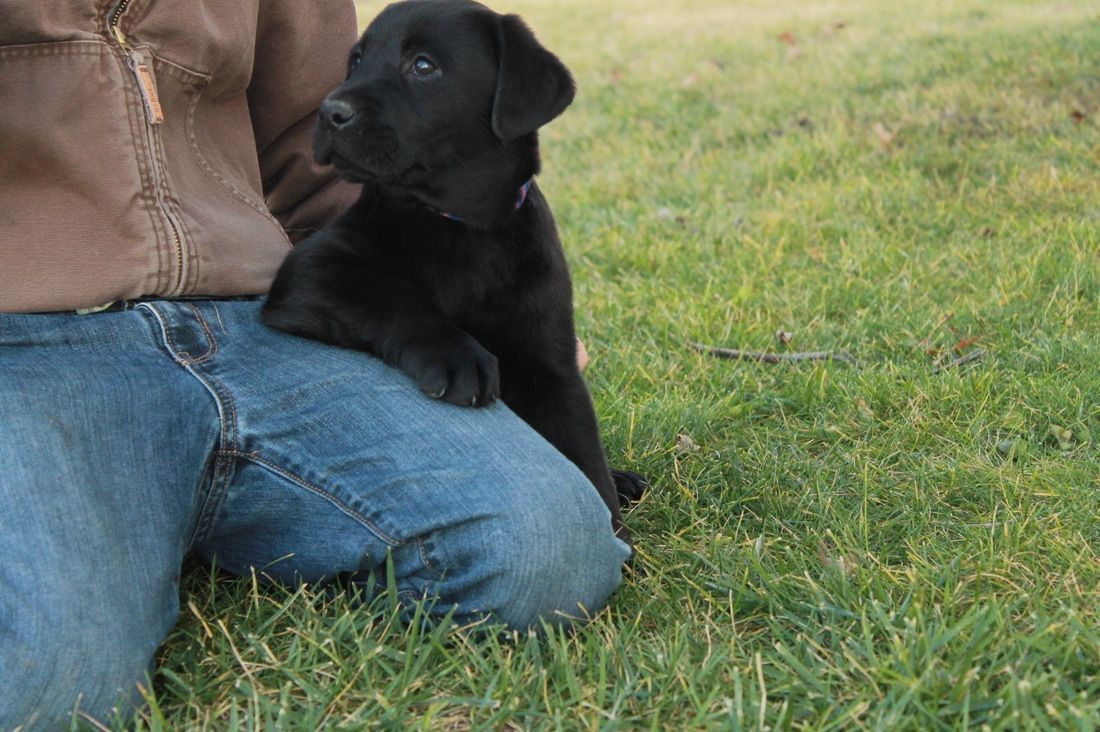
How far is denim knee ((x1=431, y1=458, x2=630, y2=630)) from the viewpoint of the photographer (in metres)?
1.79

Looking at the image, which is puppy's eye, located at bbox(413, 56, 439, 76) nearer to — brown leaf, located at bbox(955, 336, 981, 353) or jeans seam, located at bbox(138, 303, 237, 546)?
jeans seam, located at bbox(138, 303, 237, 546)

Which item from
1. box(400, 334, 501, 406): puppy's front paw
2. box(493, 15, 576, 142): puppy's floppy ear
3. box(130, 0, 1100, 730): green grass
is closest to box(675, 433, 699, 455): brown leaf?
box(130, 0, 1100, 730): green grass

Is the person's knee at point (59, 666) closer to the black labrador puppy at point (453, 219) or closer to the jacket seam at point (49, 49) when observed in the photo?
the black labrador puppy at point (453, 219)

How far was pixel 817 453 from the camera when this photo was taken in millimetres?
2562

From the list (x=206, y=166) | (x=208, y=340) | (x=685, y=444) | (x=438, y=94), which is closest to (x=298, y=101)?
(x=206, y=166)

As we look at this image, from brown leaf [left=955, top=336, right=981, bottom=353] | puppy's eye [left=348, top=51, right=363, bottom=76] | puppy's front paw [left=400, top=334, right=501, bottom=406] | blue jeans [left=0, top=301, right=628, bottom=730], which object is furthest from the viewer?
brown leaf [left=955, top=336, right=981, bottom=353]

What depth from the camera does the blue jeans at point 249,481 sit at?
1.67 meters

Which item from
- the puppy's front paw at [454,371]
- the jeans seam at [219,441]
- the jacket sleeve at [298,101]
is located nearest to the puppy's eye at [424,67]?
the jacket sleeve at [298,101]

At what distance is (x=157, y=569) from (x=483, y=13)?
1.14 meters

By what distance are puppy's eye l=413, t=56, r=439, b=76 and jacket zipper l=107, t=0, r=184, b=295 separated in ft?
1.46

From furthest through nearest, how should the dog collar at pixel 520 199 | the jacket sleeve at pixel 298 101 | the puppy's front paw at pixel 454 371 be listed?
the jacket sleeve at pixel 298 101, the dog collar at pixel 520 199, the puppy's front paw at pixel 454 371

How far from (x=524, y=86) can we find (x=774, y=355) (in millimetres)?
1213

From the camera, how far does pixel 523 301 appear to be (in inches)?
84.3

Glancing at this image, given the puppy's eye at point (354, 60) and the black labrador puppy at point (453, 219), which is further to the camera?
the puppy's eye at point (354, 60)
